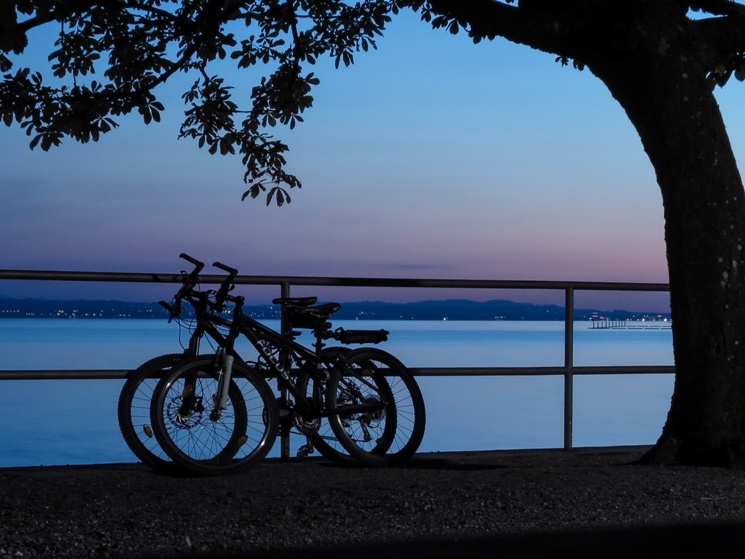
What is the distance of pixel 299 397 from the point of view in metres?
7.07

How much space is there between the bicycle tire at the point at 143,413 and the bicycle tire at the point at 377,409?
1.17 metres

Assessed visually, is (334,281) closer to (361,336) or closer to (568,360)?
(361,336)

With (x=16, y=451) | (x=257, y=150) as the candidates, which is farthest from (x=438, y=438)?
(x=257, y=150)

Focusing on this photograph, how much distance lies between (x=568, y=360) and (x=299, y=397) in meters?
2.18

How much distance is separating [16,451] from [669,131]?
24.7 m

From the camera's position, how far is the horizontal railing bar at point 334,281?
22.5 ft

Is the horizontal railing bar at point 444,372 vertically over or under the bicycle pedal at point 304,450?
over

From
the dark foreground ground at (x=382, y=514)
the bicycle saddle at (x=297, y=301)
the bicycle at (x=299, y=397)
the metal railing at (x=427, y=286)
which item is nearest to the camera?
the dark foreground ground at (x=382, y=514)

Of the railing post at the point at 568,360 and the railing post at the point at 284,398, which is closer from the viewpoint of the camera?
the railing post at the point at 284,398

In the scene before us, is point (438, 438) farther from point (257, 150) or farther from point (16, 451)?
point (257, 150)

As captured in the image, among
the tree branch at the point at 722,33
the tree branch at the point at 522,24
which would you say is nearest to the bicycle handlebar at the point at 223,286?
the tree branch at the point at 522,24

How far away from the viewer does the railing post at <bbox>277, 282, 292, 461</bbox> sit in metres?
7.06

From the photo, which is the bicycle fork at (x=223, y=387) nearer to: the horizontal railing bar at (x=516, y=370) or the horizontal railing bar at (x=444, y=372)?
the horizontal railing bar at (x=444, y=372)

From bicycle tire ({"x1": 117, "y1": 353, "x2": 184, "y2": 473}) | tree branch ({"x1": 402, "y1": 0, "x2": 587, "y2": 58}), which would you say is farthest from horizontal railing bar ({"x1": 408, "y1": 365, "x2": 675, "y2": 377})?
tree branch ({"x1": 402, "y1": 0, "x2": 587, "y2": 58})
